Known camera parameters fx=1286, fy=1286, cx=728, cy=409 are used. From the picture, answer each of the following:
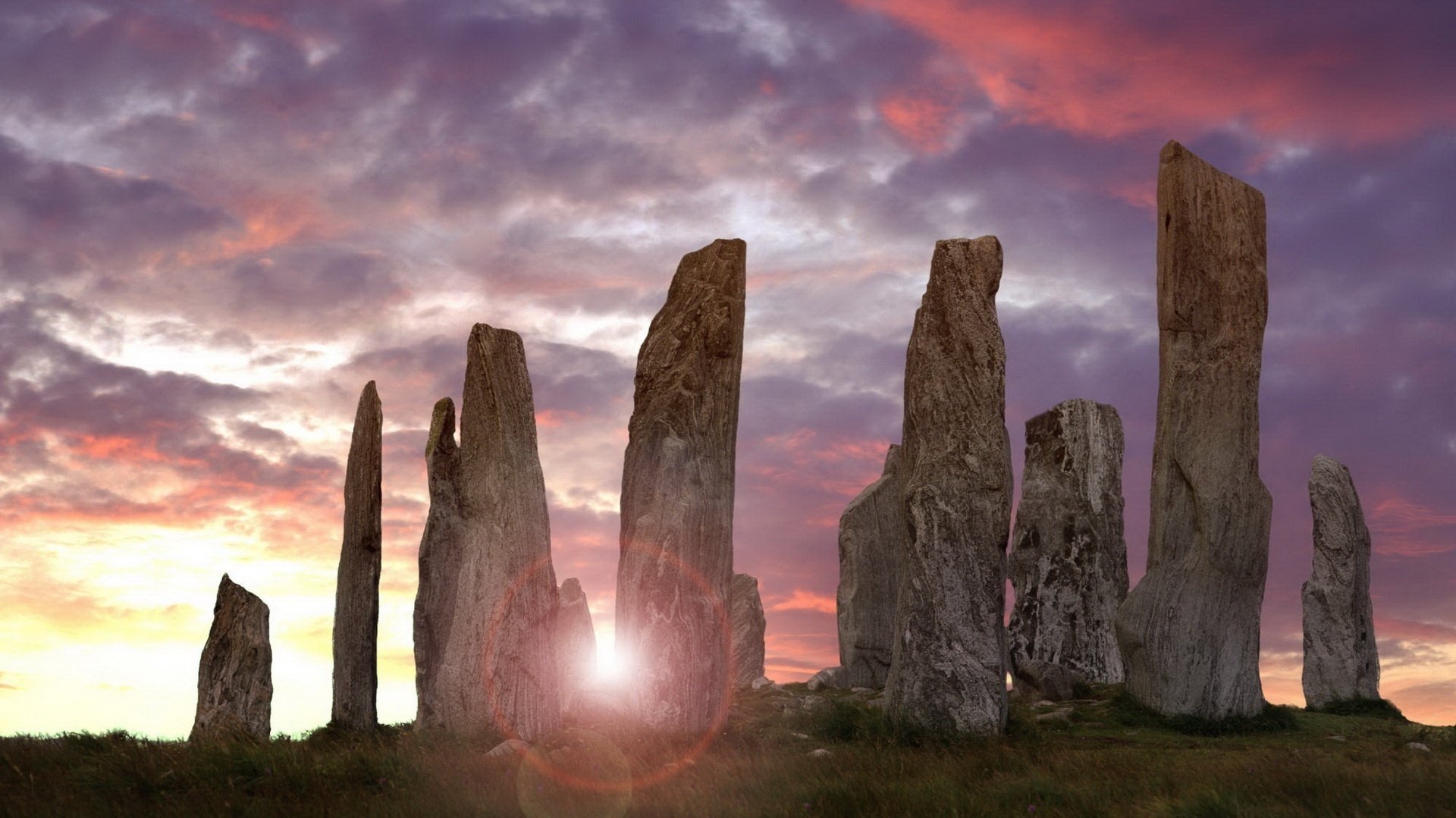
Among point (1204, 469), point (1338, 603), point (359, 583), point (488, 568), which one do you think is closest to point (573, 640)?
point (359, 583)

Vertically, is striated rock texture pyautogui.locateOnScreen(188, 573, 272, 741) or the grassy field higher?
striated rock texture pyautogui.locateOnScreen(188, 573, 272, 741)

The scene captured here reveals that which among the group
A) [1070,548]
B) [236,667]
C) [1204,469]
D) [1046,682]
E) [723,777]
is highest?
[1204,469]

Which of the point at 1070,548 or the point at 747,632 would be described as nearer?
the point at 1070,548

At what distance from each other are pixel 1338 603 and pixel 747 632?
1335 cm

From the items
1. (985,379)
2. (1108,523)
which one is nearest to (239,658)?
(985,379)

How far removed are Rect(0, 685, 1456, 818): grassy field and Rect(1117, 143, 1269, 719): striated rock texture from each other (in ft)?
6.41

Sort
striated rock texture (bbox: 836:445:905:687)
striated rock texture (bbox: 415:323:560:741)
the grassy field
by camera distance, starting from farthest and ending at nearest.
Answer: striated rock texture (bbox: 836:445:905:687)
striated rock texture (bbox: 415:323:560:741)
the grassy field

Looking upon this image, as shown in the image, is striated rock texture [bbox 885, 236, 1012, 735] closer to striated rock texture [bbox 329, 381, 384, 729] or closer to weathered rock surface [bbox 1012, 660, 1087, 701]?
weathered rock surface [bbox 1012, 660, 1087, 701]

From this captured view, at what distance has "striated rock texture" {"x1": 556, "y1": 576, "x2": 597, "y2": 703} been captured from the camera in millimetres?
18406

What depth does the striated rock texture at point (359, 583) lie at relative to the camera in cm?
1920

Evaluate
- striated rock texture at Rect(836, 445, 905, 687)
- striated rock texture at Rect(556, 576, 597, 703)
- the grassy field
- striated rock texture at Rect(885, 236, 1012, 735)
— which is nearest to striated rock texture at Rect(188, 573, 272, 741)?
the grassy field

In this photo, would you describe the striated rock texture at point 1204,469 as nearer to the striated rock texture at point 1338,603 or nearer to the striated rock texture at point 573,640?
the striated rock texture at point 1338,603

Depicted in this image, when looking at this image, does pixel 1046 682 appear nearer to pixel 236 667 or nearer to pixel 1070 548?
pixel 1070 548

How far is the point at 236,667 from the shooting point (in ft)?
56.9
